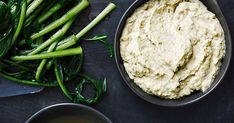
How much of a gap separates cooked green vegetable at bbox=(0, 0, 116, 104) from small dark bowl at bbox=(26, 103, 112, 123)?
0.13ft

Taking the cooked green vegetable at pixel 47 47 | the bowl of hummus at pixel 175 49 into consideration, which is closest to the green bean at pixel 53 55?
the cooked green vegetable at pixel 47 47

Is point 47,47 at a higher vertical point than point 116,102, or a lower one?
higher

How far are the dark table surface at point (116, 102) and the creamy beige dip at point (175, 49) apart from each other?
4.7 inches

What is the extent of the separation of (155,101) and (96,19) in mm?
358

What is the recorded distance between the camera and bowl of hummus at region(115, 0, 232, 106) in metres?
1.63

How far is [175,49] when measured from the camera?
1638mm

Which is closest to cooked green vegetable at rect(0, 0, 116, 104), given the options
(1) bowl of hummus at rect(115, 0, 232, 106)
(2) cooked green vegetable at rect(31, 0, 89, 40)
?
(2) cooked green vegetable at rect(31, 0, 89, 40)

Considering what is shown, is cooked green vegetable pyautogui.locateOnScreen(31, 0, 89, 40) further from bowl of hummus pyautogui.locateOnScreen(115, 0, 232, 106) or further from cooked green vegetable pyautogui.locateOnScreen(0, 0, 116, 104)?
bowl of hummus pyautogui.locateOnScreen(115, 0, 232, 106)

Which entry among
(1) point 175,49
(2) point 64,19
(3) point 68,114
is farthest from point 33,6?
(1) point 175,49

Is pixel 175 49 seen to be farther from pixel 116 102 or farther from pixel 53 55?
pixel 53 55

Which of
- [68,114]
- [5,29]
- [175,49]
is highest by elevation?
[5,29]

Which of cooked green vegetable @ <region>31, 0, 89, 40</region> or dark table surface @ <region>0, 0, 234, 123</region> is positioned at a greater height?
cooked green vegetable @ <region>31, 0, 89, 40</region>

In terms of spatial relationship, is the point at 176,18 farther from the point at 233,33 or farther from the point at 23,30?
the point at 23,30

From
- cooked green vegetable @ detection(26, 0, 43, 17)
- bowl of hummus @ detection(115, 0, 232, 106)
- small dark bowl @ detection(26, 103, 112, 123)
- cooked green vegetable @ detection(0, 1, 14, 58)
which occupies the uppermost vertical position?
cooked green vegetable @ detection(26, 0, 43, 17)
